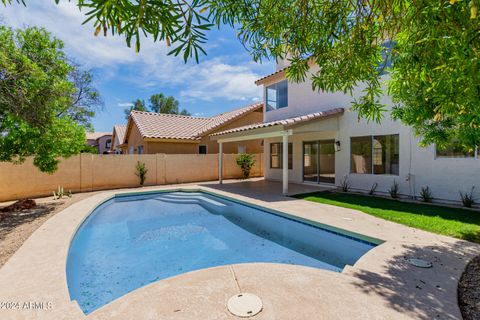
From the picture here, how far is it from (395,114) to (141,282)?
7.49m

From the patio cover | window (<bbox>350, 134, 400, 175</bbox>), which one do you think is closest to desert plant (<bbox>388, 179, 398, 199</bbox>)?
window (<bbox>350, 134, 400, 175</bbox>)

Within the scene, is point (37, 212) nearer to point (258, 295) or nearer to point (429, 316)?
point (258, 295)

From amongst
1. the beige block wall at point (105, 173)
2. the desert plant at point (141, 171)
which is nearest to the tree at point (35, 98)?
the beige block wall at point (105, 173)

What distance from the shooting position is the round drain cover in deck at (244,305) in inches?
126

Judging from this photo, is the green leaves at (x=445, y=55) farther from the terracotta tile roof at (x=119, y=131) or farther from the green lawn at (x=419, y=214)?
the terracotta tile roof at (x=119, y=131)

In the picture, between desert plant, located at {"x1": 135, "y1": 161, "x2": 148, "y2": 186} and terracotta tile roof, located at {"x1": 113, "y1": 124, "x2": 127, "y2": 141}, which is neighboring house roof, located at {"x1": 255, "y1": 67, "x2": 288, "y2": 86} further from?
terracotta tile roof, located at {"x1": 113, "y1": 124, "x2": 127, "y2": 141}

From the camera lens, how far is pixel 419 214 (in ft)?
27.1

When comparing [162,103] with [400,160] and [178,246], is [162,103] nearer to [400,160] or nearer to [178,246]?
[400,160]

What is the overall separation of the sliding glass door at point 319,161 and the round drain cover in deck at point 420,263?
386 inches

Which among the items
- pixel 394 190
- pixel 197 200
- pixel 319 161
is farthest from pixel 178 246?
pixel 319 161

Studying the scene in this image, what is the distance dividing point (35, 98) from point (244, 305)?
9.19m

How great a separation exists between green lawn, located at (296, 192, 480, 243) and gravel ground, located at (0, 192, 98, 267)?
33.7 feet

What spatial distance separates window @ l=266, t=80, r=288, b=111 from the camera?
1683cm

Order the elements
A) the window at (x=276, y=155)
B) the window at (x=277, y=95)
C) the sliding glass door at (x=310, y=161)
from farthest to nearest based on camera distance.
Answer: the window at (x=276, y=155) → the window at (x=277, y=95) → the sliding glass door at (x=310, y=161)
